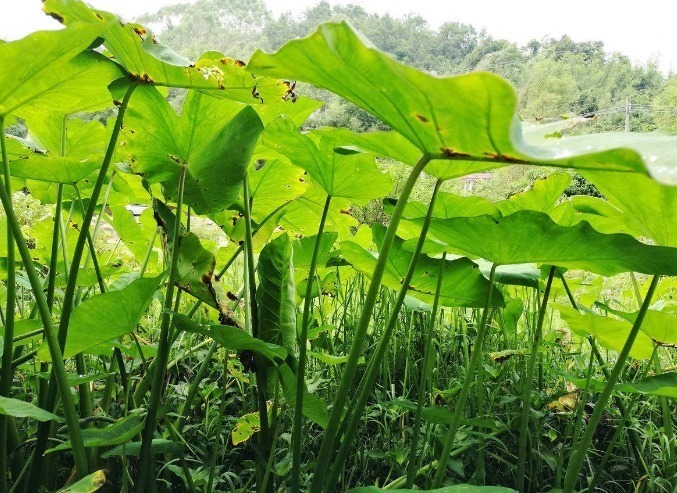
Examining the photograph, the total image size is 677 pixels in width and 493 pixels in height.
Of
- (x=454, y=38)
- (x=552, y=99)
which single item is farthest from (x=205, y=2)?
(x=552, y=99)

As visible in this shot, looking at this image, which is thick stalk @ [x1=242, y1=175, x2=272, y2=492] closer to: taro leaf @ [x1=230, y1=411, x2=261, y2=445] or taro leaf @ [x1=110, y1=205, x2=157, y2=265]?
taro leaf @ [x1=230, y1=411, x2=261, y2=445]

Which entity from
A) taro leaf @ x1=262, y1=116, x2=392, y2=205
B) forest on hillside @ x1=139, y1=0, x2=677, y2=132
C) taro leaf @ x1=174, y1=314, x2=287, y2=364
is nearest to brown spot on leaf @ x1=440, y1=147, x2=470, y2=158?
taro leaf @ x1=262, y1=116, x2=392, y2=205

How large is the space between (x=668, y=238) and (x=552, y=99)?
37510 millimetres

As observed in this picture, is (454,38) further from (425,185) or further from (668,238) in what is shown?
(668,238)

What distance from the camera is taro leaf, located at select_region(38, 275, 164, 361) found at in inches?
30.3

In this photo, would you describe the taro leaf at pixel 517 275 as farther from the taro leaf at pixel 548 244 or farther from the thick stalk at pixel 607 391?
the thick stalk at pixel 607 391

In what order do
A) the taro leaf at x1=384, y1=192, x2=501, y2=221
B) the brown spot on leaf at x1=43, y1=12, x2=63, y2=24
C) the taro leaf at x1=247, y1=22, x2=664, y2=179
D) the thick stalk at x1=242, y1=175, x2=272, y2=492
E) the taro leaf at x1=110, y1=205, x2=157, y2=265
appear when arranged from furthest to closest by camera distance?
1. the taro leaf at x1=110, y1=205, x2=157, y2=265
2. the taro leaf at x1=384, y1=192, x2=501, y2=221
3. the thick stalk at x1=242, y1=175, x2=272, y2=492
4. the brown spot on leaf at x1=43, y1=12, x2=63, y2=24
5. the taro leaf at x1=247, y1=22, x2=664, y2=179

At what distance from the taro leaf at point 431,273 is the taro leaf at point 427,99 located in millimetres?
458

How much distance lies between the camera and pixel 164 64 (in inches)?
32.2

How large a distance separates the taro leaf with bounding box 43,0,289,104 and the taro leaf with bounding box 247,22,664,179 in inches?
9.1

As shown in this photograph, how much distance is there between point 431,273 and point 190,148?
20.5 inches

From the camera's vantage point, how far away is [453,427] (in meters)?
0.87

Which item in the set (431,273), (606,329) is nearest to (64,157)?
(431,273)

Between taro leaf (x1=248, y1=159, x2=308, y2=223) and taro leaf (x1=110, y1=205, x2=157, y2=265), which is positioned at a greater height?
taro leaf (x1=248, y1=159, x2=308, y2=223)
